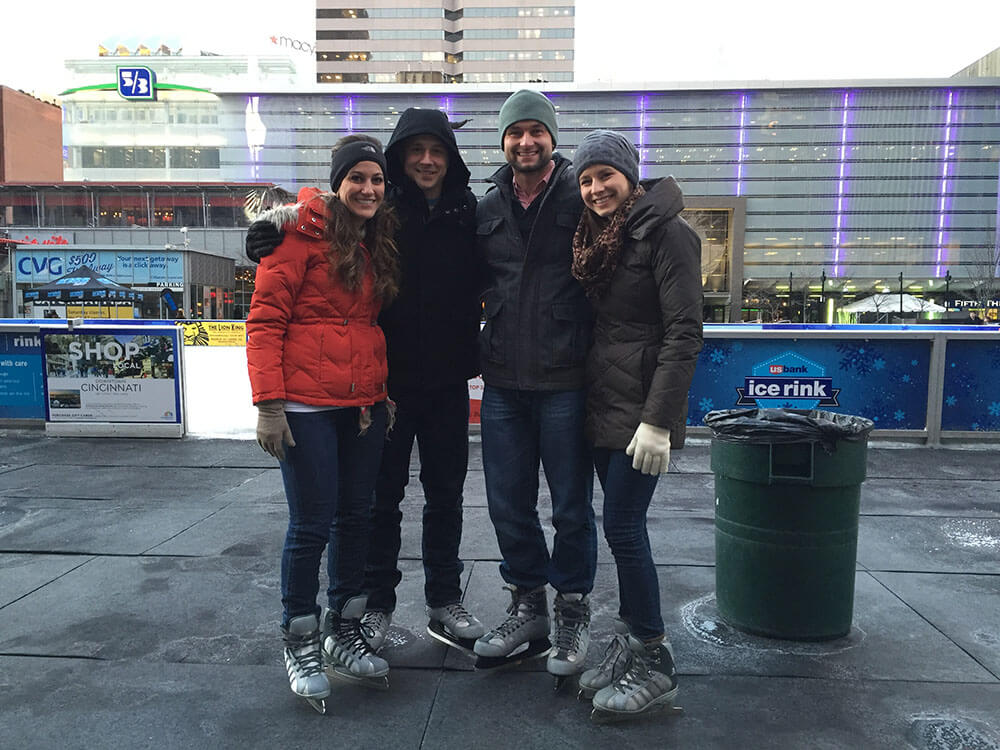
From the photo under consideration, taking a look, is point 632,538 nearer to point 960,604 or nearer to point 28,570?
point 960,604

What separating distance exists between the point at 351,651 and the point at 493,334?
1408 mm

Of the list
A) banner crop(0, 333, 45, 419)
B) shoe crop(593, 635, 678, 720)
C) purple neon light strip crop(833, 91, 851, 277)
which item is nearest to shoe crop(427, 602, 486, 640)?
shoe crop(593, 635, 678, 720)

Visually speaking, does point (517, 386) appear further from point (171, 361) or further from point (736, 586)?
point (171, 361)

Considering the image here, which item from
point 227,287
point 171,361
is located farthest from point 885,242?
point 171,361

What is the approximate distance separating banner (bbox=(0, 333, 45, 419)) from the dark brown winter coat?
814 cm

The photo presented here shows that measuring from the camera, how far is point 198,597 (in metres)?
3.65

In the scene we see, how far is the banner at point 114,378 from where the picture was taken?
26.8 feet

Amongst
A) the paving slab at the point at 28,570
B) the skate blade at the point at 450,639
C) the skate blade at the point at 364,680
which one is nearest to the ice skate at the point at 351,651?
the skate blade at the point at 364,680

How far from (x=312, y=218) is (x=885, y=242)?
8232cm

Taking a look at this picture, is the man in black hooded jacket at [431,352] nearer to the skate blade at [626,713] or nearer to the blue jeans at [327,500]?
the blue jeans at [327,500]

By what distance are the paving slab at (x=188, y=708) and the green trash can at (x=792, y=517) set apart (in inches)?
59.4

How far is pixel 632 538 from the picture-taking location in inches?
102

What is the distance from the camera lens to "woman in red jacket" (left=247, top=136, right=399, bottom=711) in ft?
8.40

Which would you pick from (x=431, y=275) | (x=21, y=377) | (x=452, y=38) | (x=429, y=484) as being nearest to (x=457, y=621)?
(x=429, y=484)
